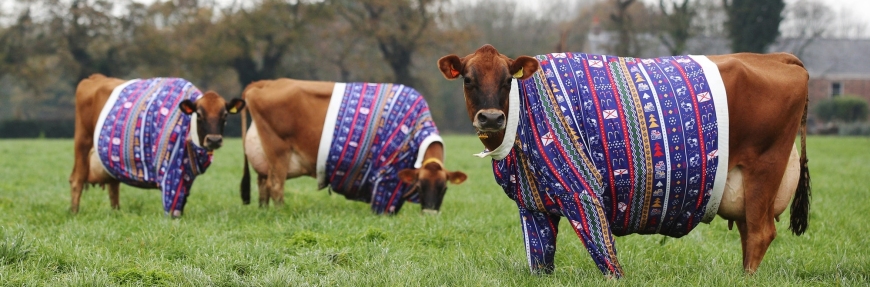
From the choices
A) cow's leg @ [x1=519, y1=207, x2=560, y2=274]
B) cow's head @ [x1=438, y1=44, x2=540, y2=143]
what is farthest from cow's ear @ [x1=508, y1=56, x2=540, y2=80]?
cow's leg @ [x1=519, y1=207, x2=560, y2=274]

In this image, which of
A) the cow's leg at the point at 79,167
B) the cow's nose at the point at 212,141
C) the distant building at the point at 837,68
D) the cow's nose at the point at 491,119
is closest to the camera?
the cow's nose at the point at 491,119

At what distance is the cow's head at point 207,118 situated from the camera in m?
8.68

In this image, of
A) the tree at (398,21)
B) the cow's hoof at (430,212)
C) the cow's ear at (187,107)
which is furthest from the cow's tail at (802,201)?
the tree at (398,21)

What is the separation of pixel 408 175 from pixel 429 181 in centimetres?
23

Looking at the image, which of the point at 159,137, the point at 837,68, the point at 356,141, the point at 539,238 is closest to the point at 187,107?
the point at 159,137

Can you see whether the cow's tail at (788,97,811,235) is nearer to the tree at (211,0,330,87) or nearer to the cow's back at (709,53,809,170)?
the cow's back at (709,53,809,170)

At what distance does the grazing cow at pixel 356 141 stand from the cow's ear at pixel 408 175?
0.01 meters

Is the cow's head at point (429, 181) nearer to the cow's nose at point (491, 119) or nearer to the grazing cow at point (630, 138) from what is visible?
the grazing cow at point (630, 138)

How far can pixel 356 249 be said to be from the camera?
617 cm

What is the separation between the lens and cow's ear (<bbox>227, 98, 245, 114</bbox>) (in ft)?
30.1

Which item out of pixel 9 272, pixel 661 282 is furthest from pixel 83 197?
pixel 661 282

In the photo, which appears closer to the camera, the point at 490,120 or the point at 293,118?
the point at 490,120

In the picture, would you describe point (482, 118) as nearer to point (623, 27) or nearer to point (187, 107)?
point (187, 107)

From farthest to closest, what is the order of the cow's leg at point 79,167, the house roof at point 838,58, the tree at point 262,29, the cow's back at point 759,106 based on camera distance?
the house roof at point 838,58 → the tree at point 262,29 → the cow's leg at point 79,167 → the cow's back at point 759,106
